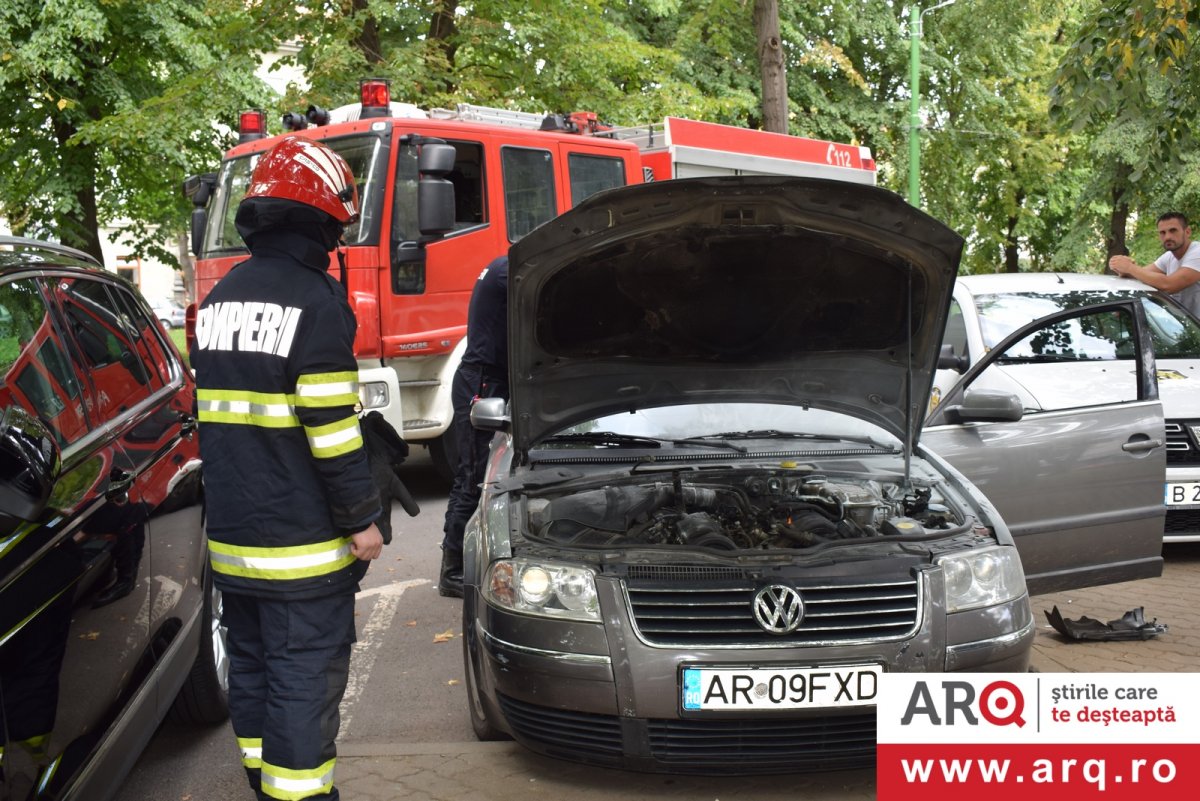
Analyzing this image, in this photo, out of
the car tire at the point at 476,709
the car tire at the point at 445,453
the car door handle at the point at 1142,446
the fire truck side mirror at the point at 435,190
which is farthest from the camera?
the car tire at the point at 445,453

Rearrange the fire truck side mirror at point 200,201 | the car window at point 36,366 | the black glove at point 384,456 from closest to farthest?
the car window at point 36,366
the black glove at point 384,456
the fire truck side mirror at point 200,201

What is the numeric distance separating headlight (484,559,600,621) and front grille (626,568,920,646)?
0.14 metres

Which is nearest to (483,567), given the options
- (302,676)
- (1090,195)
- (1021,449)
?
(302,676)

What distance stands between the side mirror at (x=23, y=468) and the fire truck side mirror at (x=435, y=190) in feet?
18.8

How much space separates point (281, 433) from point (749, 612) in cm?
147

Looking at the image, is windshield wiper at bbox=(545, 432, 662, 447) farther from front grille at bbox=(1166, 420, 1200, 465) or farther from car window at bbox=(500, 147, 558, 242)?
car window at bbox=(500, 147, 558, 242)

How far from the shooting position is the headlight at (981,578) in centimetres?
373

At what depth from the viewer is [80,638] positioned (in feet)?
9.48

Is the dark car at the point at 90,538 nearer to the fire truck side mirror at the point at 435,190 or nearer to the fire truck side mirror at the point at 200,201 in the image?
the fire truck side mirror at the point at 435,190

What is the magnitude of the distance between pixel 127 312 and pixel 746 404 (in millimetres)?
2467

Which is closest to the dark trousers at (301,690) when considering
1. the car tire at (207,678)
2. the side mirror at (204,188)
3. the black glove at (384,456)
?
the black glove at (384,456)

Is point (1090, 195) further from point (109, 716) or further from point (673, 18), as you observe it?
point (109, 716)

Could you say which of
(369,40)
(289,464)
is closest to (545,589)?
(289,464)

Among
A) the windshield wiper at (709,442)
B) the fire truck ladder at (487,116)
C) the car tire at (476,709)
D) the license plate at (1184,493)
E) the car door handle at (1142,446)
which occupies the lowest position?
the car tire at (476,709)
